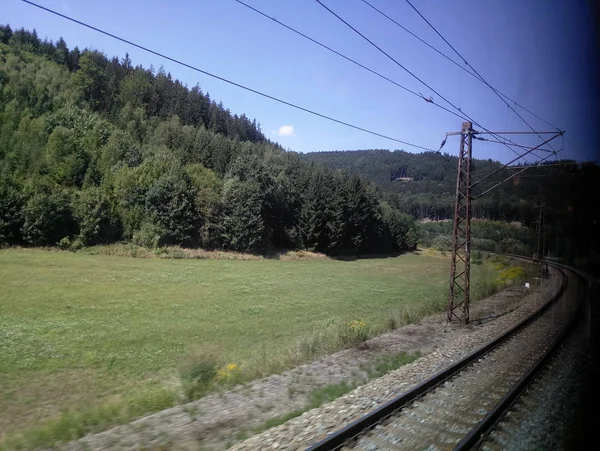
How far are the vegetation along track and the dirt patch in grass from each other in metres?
1.43

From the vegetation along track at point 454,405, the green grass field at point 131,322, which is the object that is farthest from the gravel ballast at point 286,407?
the green grass field at point 131,322

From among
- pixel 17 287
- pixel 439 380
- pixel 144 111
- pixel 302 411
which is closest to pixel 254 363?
pixel 302 411

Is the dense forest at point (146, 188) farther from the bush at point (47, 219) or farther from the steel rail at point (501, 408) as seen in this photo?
the steel rail at point (501, 408)

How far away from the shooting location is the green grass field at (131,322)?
29.9ft

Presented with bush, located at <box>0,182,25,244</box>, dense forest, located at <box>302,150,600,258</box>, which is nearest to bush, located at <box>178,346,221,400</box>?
dense forest, located at <box>302,150,600,258</box>

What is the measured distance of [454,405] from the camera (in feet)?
25.9

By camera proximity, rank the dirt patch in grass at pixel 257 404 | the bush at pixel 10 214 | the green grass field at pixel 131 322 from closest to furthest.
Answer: the dirt patch in grass at pixel 257 404, the green grass field at pixel 131 322, the bush at pixel 10 214

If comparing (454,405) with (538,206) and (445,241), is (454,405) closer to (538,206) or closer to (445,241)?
(538,206)

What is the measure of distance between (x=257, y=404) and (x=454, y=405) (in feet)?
12.7

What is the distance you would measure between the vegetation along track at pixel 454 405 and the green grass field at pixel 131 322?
3860 millimetres

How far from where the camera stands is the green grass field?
29.9 feet

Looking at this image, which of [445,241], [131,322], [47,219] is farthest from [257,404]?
[47,219]

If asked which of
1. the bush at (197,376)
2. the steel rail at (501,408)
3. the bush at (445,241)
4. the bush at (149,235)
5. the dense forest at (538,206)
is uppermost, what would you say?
the dense forest at (538,206)

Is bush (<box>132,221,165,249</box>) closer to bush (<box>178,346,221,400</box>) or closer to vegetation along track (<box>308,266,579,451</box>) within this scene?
bush (<box>178,346,221,400</box>)
